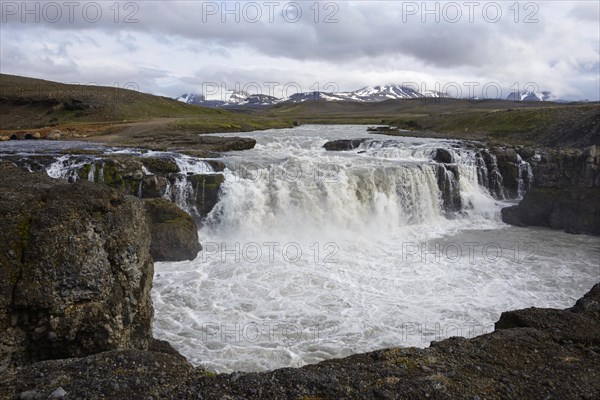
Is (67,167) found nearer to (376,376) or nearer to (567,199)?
(376,376)

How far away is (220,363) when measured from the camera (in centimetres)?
1314

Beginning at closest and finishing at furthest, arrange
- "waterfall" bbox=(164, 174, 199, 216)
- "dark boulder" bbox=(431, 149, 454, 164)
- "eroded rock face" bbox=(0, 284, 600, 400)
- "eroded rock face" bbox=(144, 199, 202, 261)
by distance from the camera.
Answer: "eroded rock face" bbox=(0, 284, 600, 400) < "eroded rock face" bbox=(144, 199, 202, 261) < "waterfall" bbox=(164, 174, 199, 216) < "dark boulder" bbox=(431, 149, 454, 164)

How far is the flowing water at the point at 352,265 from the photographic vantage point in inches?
599

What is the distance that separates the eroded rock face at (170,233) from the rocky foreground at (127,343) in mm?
9807

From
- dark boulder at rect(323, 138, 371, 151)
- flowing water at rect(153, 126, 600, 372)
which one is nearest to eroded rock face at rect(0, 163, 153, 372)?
flowing water at rect(153, 126, 600, 372)

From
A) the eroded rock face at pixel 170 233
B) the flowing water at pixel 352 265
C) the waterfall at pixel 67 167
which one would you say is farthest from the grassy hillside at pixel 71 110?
the eroded rock face at pixel 170 233

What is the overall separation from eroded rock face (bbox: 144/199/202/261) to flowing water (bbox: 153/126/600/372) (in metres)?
0.78

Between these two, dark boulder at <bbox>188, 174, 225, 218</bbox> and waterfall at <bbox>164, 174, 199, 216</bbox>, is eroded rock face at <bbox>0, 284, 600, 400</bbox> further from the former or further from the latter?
waterfall at <bbox>164, 174, 199, 216</bbox>

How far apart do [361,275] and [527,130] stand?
49.8m

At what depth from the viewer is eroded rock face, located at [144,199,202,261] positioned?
22453 mm

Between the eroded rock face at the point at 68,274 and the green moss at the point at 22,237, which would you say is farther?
the green moss at the point at 22,237

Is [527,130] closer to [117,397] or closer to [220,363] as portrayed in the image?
[220,363]

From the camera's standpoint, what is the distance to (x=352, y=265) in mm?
22984

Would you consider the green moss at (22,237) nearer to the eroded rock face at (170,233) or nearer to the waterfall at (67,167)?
the eroded rock face at (170,233)
